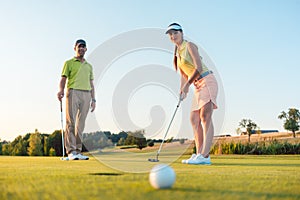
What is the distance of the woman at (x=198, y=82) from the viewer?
5.82 meters

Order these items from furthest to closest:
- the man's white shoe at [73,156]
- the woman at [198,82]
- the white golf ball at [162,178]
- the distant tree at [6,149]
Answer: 1. the distant tree at [6,149]
2. the man's white shoe at [73,156]
3. the woman at [198,82]
4. the white golf ball at [162,178]

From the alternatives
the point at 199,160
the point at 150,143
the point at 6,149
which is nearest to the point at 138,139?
the point at 150,143

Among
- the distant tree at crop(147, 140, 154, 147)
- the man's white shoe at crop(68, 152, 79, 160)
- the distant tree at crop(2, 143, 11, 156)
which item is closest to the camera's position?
the distant tree at crop(147, 140, 154, 147)

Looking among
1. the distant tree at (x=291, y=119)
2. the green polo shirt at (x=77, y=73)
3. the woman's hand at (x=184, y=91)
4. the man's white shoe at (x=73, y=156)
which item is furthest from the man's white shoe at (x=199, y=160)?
the distant tree at (x=291, y=119)

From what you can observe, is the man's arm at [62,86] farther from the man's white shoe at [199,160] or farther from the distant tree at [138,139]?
the man's white shoe at [199,160]

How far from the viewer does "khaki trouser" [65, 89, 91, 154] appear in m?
7.65

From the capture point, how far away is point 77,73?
757cm

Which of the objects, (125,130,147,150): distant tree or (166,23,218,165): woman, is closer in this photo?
(166,23,218,165): woman

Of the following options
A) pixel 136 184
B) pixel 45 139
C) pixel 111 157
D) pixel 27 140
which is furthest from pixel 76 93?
pixel 27 140

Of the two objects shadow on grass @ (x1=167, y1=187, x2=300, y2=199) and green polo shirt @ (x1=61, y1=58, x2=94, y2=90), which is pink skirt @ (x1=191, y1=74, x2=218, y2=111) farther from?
shadow on grass @ (x1=167, y1=187, x2=300, y2=199)

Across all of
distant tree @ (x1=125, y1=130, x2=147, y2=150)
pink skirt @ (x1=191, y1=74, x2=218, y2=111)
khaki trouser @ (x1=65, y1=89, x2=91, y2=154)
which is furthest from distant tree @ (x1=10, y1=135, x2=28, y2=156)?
pink skirt @ (x1=191, y1=74, x2=218, y2=111)

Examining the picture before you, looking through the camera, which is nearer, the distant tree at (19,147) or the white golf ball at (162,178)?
the white golf ball at (162,178)

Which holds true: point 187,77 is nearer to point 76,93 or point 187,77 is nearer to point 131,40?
point 131,40

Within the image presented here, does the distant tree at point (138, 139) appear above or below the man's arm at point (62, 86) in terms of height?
below
